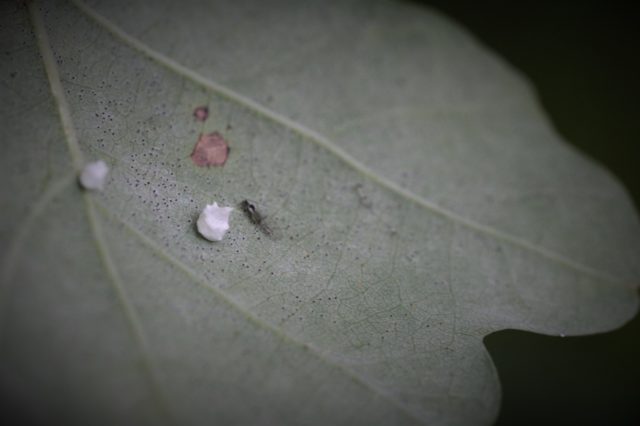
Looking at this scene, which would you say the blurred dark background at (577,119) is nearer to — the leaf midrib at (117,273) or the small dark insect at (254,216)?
the leaf midrib at (117,273)

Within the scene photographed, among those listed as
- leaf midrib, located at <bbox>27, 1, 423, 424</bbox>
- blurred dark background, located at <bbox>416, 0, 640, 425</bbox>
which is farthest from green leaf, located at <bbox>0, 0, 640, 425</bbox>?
blurred dark background, located at <bbox>416, 0, 640, 425</bbox>

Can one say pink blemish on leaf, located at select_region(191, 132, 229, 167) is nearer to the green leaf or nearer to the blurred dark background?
the green leaf

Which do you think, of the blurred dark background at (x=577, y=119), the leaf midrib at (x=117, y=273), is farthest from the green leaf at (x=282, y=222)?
the blurred dark background at (x=577, y=119)

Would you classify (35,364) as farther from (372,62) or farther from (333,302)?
(372,62)

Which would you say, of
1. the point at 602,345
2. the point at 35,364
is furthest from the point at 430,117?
the point at 35,364

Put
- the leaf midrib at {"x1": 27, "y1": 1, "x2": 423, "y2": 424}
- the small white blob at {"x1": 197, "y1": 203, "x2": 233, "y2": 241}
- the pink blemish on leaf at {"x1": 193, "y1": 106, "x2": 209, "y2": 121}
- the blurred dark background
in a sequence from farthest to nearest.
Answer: the blurred dark background
the pink blemish on leaf at {"x1": 193, "y1": 106, "x2": 209, "y2": 121}
the small white blob at {"x1": 197, "y1": 203, "x2": 233, "y2": 241}
the leaf midrib at {"x1": 27, "y1": 1, "x2": 423, "y2": 424}

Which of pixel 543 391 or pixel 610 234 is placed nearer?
pixel 610 234
